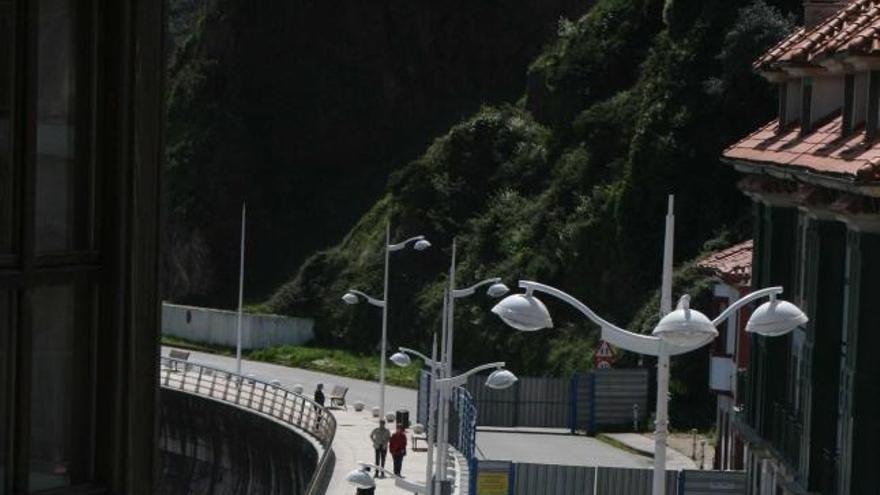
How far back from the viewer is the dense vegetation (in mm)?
62188

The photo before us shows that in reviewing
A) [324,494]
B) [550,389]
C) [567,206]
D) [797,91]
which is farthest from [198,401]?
[797,91]

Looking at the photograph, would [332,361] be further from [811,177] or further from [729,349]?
[811,177]

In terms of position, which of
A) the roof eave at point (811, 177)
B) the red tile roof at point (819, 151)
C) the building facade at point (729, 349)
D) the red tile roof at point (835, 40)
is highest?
the red tile roof at point (835, 40)

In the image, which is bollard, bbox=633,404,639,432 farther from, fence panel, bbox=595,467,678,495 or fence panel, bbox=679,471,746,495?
fence panel, bbox=679,471,746,495

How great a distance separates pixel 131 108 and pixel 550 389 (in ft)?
154

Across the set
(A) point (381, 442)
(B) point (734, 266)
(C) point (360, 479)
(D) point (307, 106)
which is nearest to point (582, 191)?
(A) point (381, 442)

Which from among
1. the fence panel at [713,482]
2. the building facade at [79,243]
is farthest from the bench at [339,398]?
the building facade at [79,243]

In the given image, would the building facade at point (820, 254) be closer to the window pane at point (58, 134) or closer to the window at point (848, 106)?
the window at point (848, 106)

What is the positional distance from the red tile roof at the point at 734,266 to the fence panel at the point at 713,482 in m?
5.45

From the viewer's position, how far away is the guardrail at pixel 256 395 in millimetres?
58284

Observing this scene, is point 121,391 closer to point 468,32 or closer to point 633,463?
point 633,463

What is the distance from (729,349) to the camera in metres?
44.4

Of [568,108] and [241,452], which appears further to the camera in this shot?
[568,108]

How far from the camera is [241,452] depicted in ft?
225
